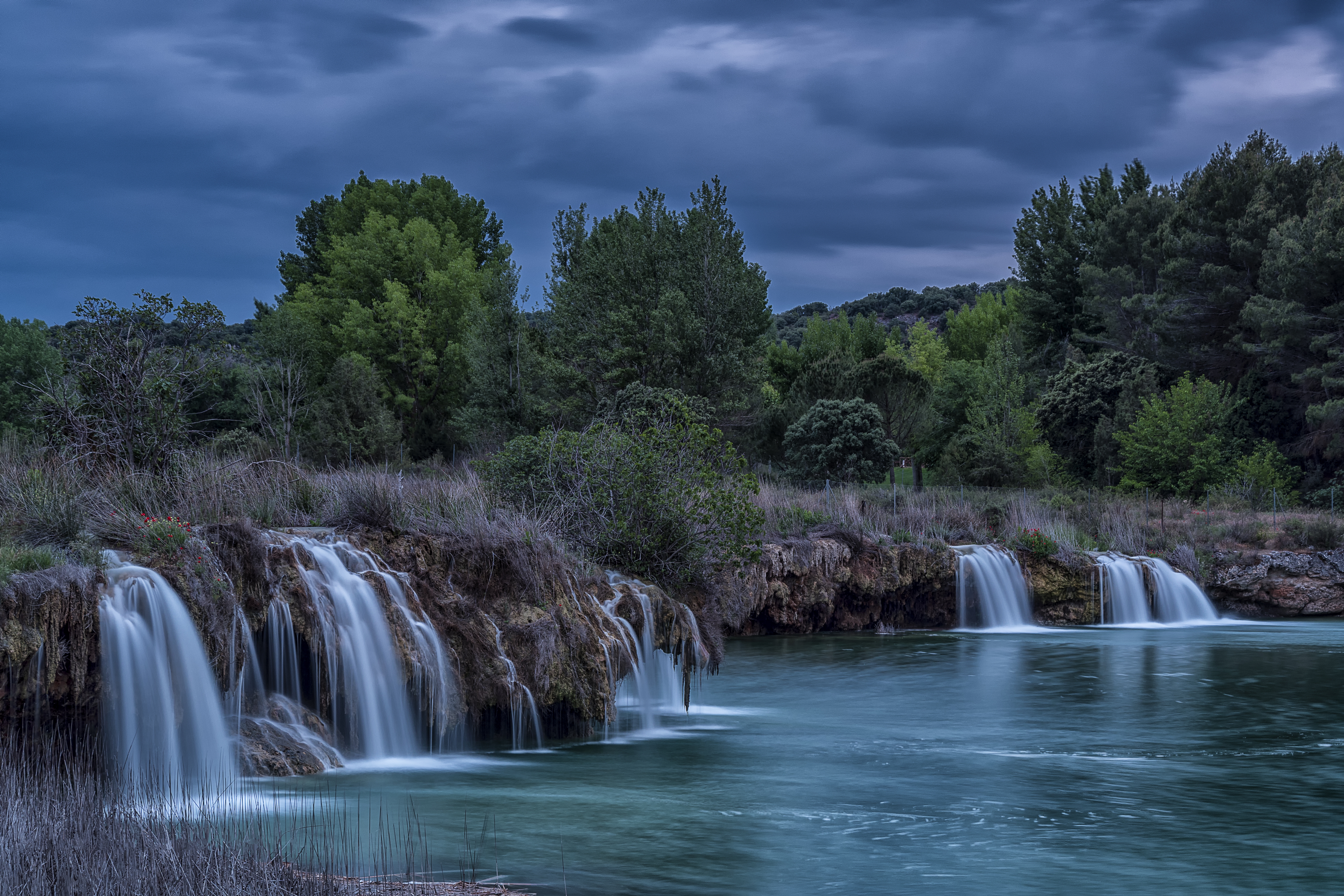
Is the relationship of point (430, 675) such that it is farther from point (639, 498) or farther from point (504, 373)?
point (504, 373)

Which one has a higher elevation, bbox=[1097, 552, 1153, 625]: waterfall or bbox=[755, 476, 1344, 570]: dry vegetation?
bbox=[755, 476, 1344, 570]: dry vegetation

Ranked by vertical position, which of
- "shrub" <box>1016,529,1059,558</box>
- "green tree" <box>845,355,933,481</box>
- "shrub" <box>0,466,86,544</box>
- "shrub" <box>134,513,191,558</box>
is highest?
"green tree" <box>845,355,933,481</box>

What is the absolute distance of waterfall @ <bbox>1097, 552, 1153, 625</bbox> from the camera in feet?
119

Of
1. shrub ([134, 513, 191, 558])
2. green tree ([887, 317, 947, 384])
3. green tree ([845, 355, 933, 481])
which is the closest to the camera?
shrub ([134, 513, 191, 558])

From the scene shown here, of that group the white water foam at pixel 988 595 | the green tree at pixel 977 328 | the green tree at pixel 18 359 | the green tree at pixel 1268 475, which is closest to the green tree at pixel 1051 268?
the green tree at pixel 977 328

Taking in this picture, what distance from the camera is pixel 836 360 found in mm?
68125

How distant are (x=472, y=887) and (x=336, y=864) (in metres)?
1.42

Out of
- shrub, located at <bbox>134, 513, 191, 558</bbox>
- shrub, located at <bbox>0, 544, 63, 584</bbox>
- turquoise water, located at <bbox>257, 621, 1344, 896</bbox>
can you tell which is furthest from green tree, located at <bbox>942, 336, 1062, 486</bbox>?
shrub, located at <bbox>0, 544, 63, 584</bbox>

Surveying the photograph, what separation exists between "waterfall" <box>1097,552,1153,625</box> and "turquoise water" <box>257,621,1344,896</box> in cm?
1170

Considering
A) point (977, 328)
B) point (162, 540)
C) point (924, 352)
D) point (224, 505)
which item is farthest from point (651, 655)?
point (977, 328)

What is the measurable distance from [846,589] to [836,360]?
1415 inches

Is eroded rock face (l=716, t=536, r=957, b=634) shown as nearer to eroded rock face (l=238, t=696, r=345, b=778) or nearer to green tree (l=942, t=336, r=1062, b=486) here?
eroded rock face (l=238, t=696, r=345, b=778)

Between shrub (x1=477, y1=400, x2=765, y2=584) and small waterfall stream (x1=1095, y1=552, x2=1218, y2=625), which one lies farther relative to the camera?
small waterfall stream (x1=1095, y1=552, x2=1218, y2=625)

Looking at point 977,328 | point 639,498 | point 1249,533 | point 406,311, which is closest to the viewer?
point 639,498
